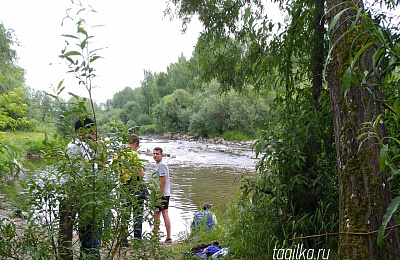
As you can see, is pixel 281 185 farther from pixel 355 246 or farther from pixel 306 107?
pixel 355 246

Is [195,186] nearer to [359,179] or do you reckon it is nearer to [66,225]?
[66,225]

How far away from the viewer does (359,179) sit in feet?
6.45

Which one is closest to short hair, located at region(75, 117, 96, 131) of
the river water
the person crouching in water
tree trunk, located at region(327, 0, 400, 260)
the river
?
tree trunk, located at region(327, 0, 400, 260)

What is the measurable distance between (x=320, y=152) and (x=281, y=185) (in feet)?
2.12

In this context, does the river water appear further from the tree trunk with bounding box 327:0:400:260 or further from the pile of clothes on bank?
the tree trunk with bounding box 327:0:400:260

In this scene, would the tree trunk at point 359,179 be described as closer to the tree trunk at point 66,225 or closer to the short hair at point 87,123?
the short hair at point 87,123

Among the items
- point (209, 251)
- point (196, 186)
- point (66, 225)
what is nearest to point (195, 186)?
point (196, 186)

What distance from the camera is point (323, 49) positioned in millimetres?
4000

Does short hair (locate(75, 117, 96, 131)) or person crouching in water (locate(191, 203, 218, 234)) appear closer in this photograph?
short hair (locate(75, 117, 96, 131))

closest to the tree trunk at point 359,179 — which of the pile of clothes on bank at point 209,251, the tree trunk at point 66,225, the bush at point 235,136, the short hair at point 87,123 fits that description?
the short hair at point 87,123

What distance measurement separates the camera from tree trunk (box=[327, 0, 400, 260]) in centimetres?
190

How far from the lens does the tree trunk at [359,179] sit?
74.9 inches

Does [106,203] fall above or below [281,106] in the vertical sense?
below

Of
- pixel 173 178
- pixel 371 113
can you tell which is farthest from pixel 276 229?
pixel 173 178
